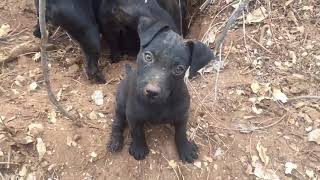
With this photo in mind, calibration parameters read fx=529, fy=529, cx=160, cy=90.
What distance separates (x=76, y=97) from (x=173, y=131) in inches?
35.7

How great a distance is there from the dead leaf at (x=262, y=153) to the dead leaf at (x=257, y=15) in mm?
1498

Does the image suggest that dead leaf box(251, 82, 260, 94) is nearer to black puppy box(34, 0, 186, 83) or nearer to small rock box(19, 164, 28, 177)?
black puppy box(34, 0, 186, 83)

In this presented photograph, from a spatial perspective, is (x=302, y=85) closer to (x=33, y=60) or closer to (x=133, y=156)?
Answer: (x=133, y=156)

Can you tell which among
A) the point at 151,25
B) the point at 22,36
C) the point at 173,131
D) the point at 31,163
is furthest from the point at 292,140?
the point at 22,36

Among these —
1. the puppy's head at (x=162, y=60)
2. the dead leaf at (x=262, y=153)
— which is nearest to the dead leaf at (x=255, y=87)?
the dead leaf at (x=262, y=153)

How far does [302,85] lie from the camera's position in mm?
4805

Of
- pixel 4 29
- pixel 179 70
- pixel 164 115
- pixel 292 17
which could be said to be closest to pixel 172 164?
pixel 164 115

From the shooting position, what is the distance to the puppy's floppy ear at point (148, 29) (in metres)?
3.67

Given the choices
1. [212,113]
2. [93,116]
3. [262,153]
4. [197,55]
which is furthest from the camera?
[212,113]

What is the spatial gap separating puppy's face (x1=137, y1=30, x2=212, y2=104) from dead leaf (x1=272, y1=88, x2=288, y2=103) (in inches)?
47.7

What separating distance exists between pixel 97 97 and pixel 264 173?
155 cm

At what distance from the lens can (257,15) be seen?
5.37 meters

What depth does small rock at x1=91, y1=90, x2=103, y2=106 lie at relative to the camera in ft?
15.0

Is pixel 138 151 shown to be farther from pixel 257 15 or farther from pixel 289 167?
pixel 257 15
